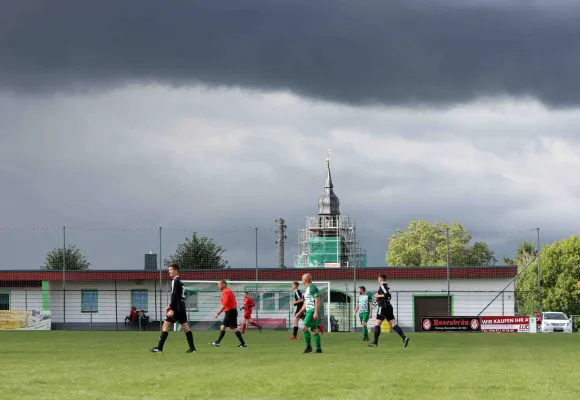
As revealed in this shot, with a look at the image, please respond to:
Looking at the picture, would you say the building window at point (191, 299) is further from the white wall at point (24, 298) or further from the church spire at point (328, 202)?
the church spire at point (328, 202)

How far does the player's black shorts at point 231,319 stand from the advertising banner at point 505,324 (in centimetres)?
2719

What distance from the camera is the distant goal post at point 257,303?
49.3 metres

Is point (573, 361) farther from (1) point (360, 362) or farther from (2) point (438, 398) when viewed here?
(2) point (438, 398)

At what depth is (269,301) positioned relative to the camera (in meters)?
52.1

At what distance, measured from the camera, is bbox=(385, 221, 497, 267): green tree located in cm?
10638

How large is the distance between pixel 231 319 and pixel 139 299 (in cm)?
3648

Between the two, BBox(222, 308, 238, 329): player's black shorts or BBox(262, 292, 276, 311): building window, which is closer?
BBox(222, 308, 238, 329): player's black shorts

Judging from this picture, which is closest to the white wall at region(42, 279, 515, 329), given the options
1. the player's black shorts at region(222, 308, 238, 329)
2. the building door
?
the building door

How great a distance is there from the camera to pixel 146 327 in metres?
56.0

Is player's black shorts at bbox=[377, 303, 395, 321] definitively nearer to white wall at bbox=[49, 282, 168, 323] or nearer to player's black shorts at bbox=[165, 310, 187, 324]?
player's black shorts at bbox=[165, 310, 187, 324]

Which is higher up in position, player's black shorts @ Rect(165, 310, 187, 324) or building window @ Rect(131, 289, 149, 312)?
player's black shorts @ Rect(165, 310, 187, 324)

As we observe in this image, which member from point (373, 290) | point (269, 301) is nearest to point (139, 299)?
point (269, 301)

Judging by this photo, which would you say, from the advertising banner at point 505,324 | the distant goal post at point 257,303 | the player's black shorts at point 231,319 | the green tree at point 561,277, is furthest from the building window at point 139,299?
the green tree at point 561,277

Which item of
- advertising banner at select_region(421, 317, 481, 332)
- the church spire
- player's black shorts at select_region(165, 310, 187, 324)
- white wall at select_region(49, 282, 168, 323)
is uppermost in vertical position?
the church spire
